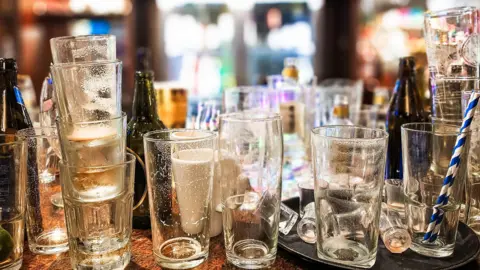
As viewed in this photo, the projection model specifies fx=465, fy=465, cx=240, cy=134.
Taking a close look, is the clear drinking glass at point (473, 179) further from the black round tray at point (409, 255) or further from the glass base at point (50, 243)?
the glass base at point (50, 243)

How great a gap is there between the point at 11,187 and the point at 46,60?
12.8 ft

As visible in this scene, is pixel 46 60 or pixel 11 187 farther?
pixel 46 60

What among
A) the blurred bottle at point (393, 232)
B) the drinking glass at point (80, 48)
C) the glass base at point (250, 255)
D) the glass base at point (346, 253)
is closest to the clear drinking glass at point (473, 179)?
the blurred bottle at point (393, 232)

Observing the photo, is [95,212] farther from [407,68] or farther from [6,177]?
[407,68]

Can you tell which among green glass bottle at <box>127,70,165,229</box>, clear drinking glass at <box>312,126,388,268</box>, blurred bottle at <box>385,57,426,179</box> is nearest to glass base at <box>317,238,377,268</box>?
clear drinking glass at <box>312,126,388,268</box>

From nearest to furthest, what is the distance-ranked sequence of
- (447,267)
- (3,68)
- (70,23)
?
(447,267)
(3,68)
(70,23)

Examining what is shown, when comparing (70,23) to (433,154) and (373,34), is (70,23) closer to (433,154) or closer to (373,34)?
(373,34)

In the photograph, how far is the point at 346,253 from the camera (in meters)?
0.71

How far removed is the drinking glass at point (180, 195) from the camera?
0.73 meters

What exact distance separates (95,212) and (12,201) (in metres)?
0.14

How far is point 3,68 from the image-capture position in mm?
859

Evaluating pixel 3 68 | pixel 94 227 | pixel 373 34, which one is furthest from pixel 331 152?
pixel 373 34

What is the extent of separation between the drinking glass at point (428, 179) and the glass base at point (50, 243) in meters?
0.59

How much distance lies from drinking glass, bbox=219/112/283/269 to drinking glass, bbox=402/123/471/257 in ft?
0.76
